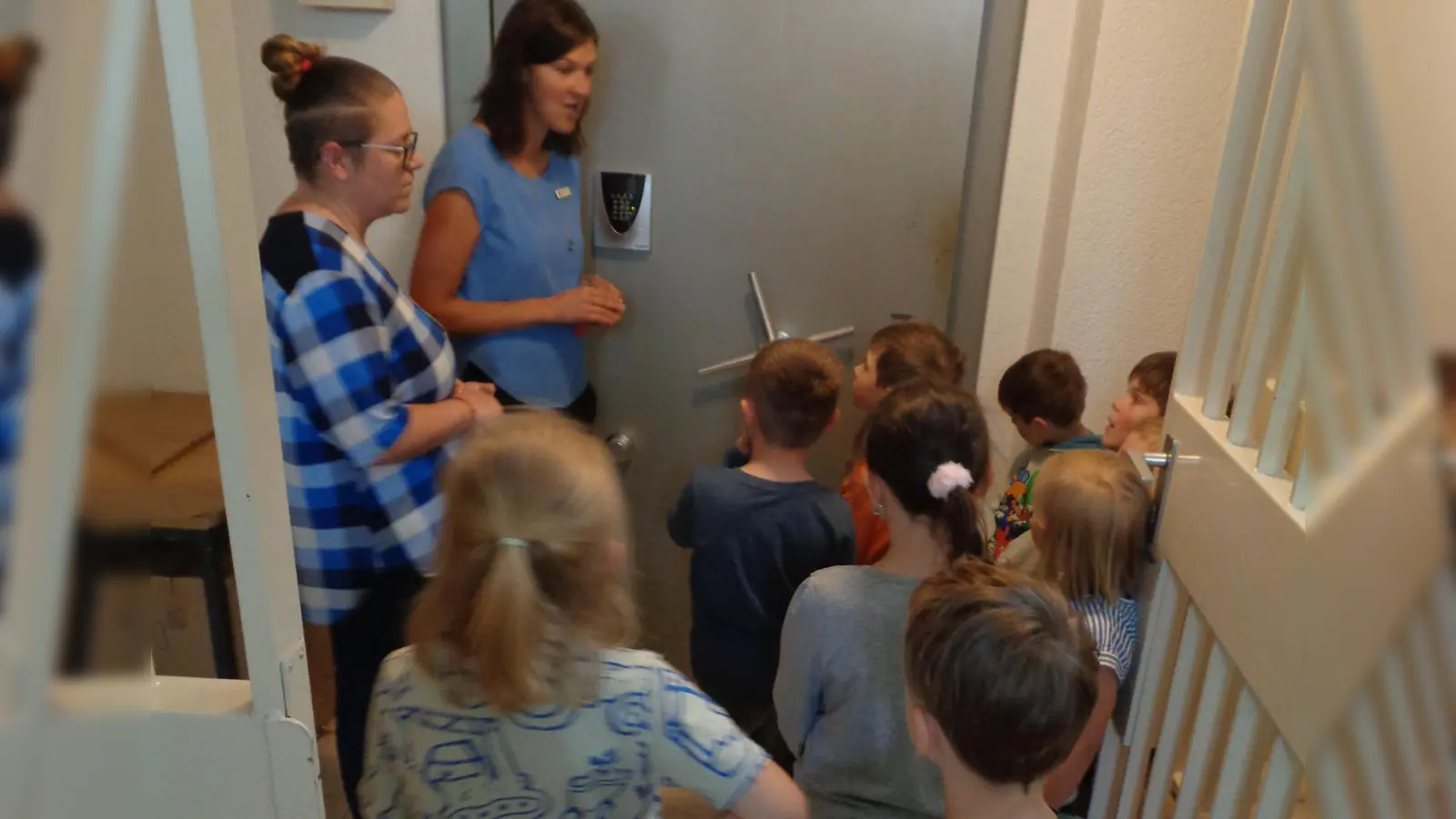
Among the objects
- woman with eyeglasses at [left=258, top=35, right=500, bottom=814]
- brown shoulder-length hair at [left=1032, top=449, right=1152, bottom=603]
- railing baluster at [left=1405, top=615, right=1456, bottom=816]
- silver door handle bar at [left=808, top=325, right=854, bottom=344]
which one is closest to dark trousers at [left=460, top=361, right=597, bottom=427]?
woman with eyeglasses at [left=258, top=35, right=500, bottom=814]

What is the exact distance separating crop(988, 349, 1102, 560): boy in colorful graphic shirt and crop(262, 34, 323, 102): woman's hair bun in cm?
123

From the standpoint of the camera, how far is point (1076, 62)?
1716 mm

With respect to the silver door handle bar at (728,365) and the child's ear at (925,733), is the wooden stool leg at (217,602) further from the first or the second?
the silver door handle bar at (728,365)

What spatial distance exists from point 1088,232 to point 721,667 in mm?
1040

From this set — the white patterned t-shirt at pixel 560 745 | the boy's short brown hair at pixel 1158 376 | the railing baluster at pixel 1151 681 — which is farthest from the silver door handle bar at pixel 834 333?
the white patterned t-shirt at pixel 560 745

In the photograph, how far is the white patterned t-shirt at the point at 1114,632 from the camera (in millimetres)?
1158

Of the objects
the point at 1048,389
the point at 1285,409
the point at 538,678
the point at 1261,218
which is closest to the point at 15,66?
the point at 538,678

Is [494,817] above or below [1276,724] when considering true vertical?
below

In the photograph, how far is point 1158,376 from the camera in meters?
1.63

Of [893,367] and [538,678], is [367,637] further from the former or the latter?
[893,367]

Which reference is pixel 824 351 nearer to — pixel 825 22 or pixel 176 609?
pixel 825 22

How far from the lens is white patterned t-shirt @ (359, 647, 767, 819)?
0.92 m

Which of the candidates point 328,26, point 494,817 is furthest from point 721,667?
point 328,26

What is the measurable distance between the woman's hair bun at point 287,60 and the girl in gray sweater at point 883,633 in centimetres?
91
